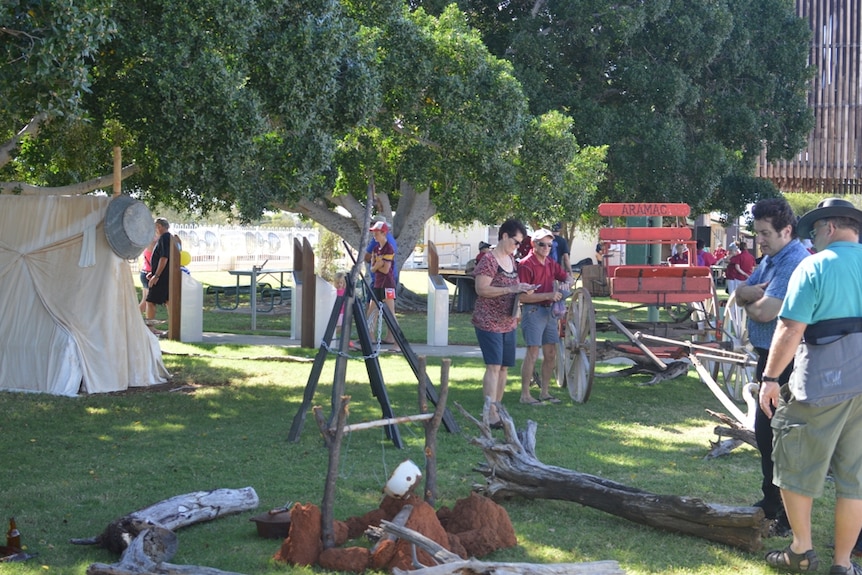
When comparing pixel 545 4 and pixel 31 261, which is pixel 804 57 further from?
pixel 31 261

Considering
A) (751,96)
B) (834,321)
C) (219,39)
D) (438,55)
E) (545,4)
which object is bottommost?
(834,321)

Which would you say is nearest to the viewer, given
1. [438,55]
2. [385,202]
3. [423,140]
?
[438,55]

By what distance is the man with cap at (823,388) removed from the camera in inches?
189

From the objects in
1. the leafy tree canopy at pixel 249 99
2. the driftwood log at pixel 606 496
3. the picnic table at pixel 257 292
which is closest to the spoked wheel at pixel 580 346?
the leafy tree canopy at pixel 249 99

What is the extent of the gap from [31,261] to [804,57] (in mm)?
22434

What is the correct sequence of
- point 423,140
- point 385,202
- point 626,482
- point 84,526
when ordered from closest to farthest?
point 84,526, point 626,482, point 423,140, point 385,202

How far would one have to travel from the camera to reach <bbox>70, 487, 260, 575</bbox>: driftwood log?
14.7ft

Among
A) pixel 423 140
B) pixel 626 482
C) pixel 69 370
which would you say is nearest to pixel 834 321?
pixel 626 482

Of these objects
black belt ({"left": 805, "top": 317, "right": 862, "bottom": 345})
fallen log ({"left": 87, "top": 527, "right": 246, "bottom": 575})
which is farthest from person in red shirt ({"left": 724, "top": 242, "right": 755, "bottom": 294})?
fallen log ({"left": 87, "top": 527, "right": 246, "bottom": 575})

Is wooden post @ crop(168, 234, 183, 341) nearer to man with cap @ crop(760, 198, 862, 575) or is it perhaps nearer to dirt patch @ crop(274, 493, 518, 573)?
dirt patch @ crop(274, 493, 518, 573)

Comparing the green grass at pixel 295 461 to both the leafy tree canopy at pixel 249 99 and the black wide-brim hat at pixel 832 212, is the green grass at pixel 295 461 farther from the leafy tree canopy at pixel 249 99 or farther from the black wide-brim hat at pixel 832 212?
the leafy tree canopy at pixel 249 99

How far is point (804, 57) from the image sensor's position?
26938 millimetres

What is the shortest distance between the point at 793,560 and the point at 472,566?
1775mm

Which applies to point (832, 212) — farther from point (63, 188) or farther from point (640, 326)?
→ point (63, 188)
